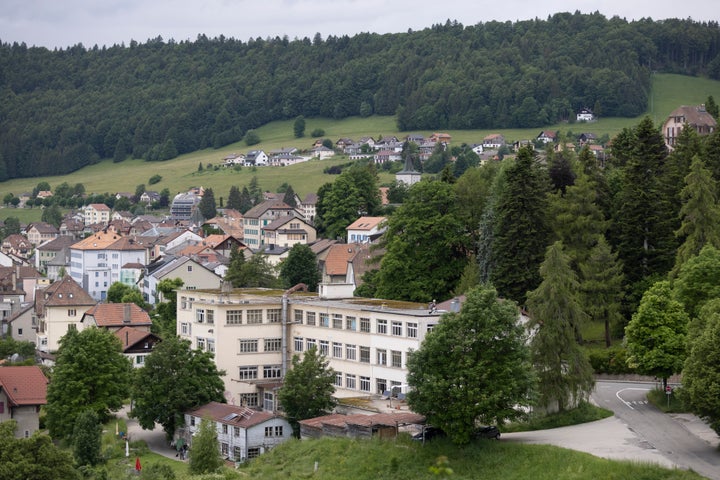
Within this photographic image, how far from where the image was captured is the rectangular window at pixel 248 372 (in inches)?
2544

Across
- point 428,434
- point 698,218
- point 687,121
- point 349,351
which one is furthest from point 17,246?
point 428,434

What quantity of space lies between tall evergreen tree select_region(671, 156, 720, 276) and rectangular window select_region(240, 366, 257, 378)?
22208 millimetres

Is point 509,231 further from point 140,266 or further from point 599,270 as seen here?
point 140,266

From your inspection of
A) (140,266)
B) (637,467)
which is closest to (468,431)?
(637,467)

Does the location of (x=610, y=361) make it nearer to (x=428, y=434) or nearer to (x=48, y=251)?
(x=428, y=434)

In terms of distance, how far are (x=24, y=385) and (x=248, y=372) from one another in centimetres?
1180

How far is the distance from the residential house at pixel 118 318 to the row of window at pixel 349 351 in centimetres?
2161

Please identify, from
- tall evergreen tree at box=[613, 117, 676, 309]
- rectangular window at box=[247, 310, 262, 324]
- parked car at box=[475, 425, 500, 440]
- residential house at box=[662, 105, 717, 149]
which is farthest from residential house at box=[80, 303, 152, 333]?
residential house at box=[662, 105, 717, 149]

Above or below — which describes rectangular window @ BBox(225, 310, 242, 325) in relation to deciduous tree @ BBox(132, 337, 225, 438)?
above

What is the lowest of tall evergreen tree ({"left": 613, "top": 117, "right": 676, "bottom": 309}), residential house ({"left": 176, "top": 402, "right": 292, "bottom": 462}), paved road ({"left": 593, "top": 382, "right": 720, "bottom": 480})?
residential house ({"left": 176, "top": 402, "right": 292, "bottom": 462})

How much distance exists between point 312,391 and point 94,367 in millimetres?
13860

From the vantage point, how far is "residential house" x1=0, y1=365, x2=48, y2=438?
6281 centimetres

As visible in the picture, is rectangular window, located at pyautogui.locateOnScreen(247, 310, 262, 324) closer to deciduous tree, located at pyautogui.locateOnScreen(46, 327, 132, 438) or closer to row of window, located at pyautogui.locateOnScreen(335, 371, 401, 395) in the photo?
row of window, located at pyautogui.locateOnScreen(335, 371, 401, 395)

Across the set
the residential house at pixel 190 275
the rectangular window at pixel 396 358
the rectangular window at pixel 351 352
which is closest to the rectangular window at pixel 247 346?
the rectangular window at pixel 351 352
